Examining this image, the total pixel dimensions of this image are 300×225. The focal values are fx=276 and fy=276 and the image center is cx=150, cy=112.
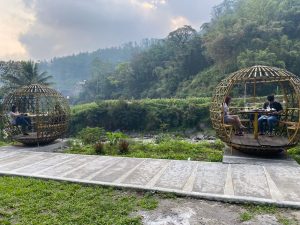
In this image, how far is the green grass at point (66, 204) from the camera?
10.3 ft

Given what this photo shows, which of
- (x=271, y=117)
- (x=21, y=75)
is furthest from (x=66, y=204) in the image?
(x=21, y=75)

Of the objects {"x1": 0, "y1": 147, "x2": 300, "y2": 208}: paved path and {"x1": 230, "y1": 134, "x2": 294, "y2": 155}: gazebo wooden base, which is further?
{"x1": 230, "y1": 134, "x2": 294, "y2": 155}: gazebo wooden base

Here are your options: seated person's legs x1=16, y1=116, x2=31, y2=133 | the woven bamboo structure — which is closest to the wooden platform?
the woven bamboo structure

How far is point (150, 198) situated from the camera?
12.1 ft

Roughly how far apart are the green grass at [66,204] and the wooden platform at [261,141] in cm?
297

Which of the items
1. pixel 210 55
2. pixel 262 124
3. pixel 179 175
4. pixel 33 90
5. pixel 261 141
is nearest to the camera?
pixel 179 175

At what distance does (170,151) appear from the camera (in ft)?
21.8

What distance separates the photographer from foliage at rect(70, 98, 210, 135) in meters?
20.6

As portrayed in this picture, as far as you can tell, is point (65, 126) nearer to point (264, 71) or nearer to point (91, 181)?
point (91, 181)

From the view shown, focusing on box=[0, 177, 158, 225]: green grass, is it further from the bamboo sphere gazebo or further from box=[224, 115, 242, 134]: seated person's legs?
box=[224, 115, 242, 134]: seated person's legs

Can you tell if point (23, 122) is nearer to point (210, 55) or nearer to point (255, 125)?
point (255, 125)

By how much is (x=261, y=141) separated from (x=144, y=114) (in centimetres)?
1679

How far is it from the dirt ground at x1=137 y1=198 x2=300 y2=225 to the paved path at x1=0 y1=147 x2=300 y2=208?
0.18 meters

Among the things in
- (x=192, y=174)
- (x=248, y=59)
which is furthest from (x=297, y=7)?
(x=192, y=174)
